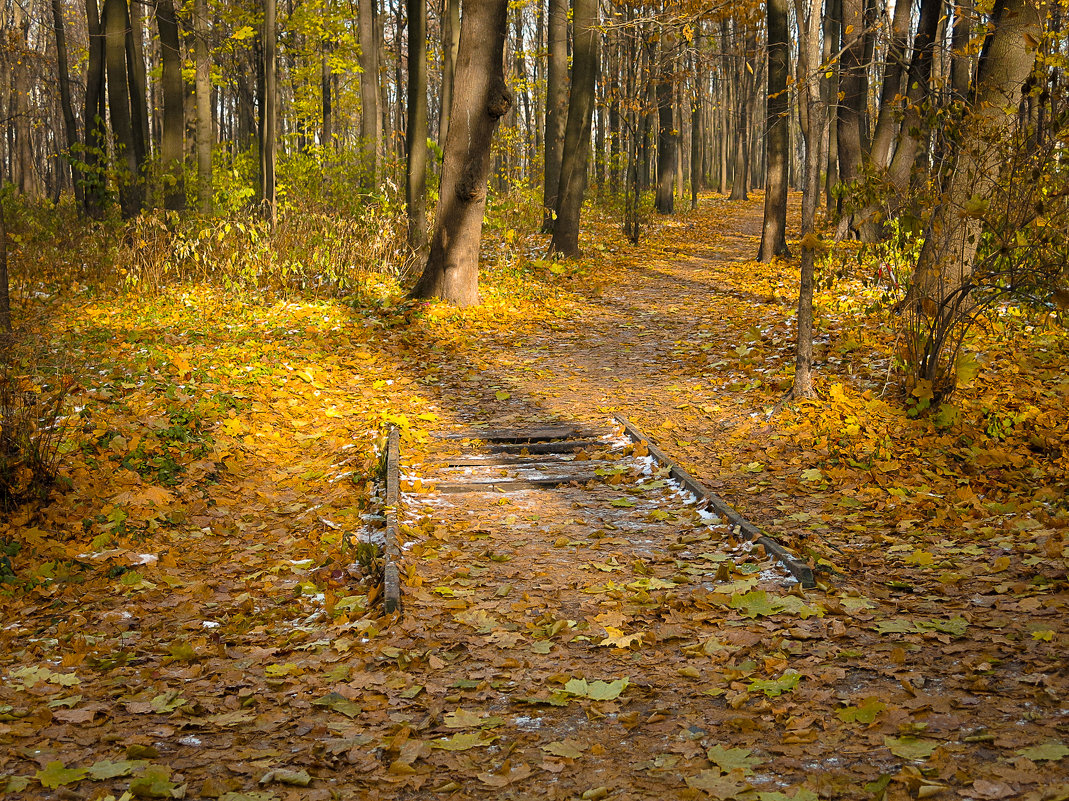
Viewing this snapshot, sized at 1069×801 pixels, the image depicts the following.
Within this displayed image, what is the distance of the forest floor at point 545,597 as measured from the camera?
3004 mm

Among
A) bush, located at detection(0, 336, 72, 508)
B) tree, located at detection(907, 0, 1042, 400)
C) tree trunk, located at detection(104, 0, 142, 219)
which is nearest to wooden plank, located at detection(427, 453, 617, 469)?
bush, located at detection(0, 336, 72, 508)

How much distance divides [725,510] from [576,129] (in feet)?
41.4

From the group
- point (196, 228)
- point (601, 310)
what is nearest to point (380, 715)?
point (601, 310)

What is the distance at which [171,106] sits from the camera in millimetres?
15391

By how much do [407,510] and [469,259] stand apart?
739 centimetres

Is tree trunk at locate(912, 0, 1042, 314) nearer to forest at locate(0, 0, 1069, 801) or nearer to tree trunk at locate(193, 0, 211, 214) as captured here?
forest at locate(0, 0, 1069, 801)

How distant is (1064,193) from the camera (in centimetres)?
575

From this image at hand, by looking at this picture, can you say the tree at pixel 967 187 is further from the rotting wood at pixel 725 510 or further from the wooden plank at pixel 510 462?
the wooden plank at pixel 510 462

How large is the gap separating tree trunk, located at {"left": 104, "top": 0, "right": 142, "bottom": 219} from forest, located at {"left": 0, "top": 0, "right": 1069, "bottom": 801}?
179 cm

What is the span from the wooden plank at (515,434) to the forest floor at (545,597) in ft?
1.02

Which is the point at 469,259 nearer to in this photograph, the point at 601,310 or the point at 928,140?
the point at 601,310

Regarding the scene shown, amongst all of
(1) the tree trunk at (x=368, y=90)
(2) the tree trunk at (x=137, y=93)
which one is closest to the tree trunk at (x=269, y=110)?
(2) the tree trunk at (x=137, y=93)

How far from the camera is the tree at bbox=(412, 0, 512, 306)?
1200cm

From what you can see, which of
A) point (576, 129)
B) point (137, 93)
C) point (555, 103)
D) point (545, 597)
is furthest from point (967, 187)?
point (137, 93)
